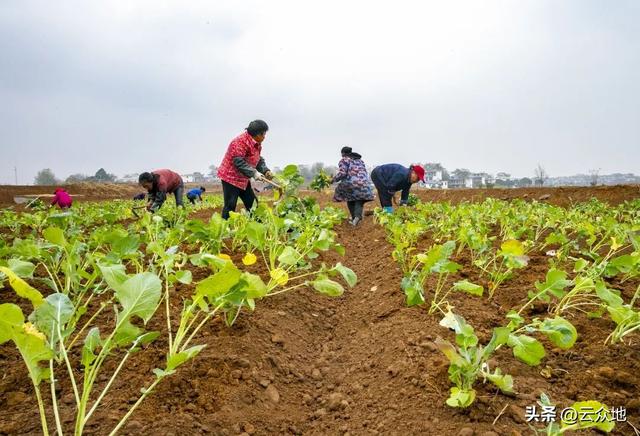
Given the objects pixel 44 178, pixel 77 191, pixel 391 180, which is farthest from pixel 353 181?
pixel 44 178

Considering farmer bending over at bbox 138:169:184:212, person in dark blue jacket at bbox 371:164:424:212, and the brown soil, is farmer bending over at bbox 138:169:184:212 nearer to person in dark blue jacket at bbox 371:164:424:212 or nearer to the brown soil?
person in dark blue jacket at bbox 371:164:424:212

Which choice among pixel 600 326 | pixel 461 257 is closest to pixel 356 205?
pixel 461 257

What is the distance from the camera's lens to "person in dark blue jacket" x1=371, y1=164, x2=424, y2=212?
8195 mm

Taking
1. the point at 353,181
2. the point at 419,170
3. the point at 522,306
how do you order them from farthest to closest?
the point at 353,181
the point at 419,170
the point at 522,306

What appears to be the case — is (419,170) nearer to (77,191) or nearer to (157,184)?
(157,184)

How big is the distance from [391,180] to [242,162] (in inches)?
147

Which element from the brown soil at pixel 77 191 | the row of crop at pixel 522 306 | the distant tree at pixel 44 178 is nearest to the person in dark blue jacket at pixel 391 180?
the row of crop at pixel 522 306

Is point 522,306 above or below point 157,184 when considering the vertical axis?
below

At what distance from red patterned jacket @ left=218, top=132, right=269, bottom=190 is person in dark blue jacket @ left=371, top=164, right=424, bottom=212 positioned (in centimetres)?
325

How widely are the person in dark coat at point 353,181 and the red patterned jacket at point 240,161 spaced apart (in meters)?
2.59

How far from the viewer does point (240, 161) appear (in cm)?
559

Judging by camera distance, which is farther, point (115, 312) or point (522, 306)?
point (522, 306)

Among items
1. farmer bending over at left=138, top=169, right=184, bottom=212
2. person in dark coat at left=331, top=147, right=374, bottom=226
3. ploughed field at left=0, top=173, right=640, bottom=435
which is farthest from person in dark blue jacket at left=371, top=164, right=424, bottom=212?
ploughed field at left=0, top=173, right=640, bottom=435

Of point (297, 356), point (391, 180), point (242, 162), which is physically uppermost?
point (242, 162)
